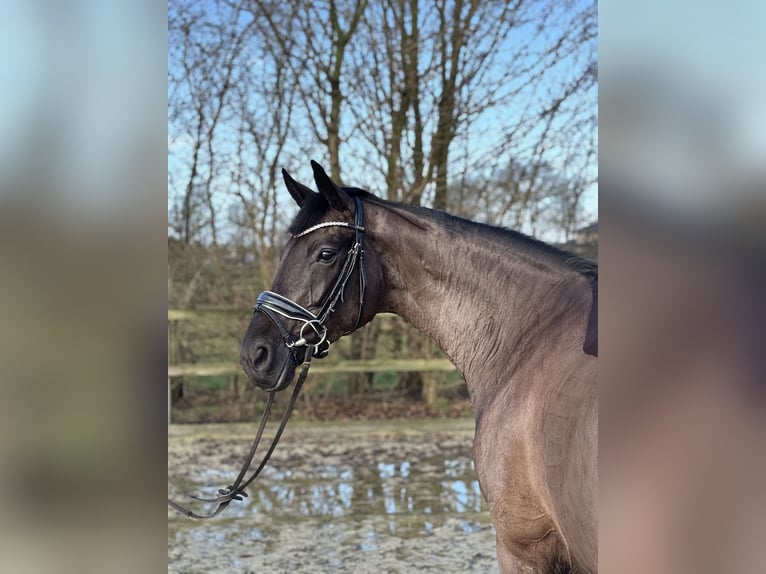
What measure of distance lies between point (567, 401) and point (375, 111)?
6953 millimetres

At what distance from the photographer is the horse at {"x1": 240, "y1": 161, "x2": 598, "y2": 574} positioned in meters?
1.81

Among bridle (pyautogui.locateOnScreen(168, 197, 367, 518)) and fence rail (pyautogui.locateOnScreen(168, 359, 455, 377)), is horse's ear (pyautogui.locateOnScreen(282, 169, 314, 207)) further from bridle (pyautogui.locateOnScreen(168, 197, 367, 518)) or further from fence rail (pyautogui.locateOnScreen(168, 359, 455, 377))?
fence rail (pyautogui.locateOnScreen(168, 359, 455, 377))

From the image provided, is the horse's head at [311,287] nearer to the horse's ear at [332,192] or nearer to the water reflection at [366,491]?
the horse's ear at [332,192]

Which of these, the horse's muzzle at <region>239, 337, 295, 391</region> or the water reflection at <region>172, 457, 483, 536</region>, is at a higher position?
the horse's muzzle at <region>239, 337, 295, 391</region>

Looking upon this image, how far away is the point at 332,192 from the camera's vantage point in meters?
2.11

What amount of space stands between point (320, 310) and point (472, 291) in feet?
1.64

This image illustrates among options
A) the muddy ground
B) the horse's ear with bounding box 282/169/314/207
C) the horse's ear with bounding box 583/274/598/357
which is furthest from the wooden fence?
the horse's ear with bounding box 583/274/598/357

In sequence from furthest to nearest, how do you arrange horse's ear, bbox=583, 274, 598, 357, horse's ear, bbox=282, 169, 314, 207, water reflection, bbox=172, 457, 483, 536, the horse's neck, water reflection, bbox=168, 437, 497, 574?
1. water reflection, bbox=172, 457, 483, 536
2. water reflection, bbox=168, 437, 497, 574
3. horse's ear, bbox=282, 169, 314, 207
4. the horse's neck
5. horse's ear, bbox=583, 274, 598, 357

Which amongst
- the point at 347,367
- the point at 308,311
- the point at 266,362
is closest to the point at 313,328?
the point at 308,311

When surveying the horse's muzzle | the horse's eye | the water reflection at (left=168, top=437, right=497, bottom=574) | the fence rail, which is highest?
the horse's eye

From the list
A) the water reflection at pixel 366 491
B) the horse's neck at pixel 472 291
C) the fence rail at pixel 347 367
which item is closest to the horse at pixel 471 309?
the horse's neck at pixel 472 291
